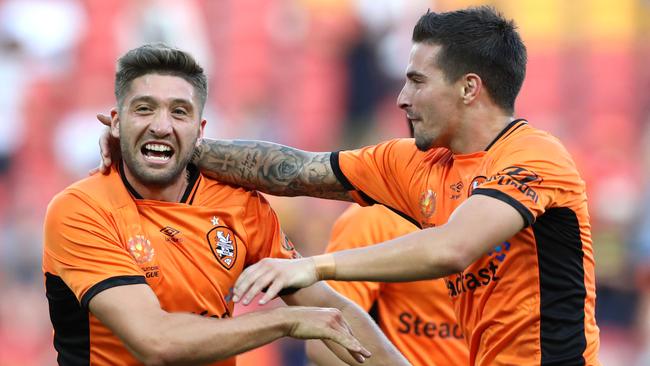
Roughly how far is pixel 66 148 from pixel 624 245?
20.8 feet

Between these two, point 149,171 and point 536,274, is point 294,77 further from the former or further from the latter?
point 536,274

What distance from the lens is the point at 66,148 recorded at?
1260 centimetres

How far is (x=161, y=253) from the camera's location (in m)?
4.83

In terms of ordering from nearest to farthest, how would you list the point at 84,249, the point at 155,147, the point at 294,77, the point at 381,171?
1. the point at 84,249
2. the point at 155,147
3. the point at 381,171
4. the point at 294,77

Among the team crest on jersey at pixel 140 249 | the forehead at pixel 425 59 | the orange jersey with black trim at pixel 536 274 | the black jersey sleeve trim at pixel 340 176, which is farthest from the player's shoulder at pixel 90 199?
the orange jersey with black trim at pixel 536 274

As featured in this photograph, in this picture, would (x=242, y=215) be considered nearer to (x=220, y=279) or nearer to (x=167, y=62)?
(x=220, y=279)

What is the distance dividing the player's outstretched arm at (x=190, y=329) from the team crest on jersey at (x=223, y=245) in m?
0.45

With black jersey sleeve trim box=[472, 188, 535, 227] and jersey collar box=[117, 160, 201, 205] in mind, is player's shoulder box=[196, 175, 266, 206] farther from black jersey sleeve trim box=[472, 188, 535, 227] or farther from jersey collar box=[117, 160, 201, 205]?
black jersey sleeve trim box=[472, 188, 535, 227]

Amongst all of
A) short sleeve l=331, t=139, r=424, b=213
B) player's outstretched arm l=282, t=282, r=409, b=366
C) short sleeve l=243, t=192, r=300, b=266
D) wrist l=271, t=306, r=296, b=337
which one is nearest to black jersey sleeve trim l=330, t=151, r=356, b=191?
short sleeve l=331, t=139, r=424, b=213

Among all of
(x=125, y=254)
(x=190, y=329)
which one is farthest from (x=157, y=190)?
(x=190, y=329)

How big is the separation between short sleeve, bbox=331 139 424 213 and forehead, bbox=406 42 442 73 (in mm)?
456

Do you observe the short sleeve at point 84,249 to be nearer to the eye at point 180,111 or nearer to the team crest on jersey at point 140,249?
the team crest on jersey at point 140,249

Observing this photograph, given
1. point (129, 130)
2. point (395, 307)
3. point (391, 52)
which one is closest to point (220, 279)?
point (129, 130)

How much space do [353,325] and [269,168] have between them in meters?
0.88
